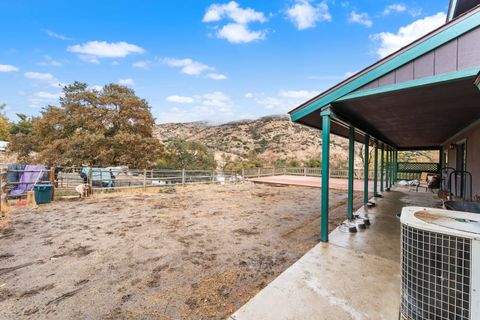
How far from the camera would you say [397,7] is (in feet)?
32.5

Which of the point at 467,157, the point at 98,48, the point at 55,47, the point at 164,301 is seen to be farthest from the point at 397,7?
the point at 55,47

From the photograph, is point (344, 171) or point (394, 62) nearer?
point (394, 62)

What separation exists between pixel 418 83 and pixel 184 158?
49.3 ft

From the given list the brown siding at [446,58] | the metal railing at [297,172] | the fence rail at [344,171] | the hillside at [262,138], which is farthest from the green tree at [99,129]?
the hillside at [262,138]

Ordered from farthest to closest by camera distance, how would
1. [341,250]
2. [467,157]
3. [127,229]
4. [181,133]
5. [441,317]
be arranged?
[181,133], [467,157], [127,229], [341,250], [441,317]

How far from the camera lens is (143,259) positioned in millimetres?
3162

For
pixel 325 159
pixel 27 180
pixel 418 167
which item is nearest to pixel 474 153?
pixel 325 159

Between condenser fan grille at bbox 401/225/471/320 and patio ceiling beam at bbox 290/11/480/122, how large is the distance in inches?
76.4

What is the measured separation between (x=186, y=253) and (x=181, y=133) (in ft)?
132

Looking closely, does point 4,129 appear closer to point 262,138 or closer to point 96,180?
point 96,180

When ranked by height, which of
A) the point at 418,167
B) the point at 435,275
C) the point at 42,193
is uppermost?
the point at 418,167

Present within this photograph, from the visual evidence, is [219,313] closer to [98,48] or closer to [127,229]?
[127,229]

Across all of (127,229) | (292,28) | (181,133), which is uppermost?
(292,28)

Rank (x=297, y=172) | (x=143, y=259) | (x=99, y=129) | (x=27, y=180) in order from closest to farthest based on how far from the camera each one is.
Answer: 1. (x=143, y=259)
2. (x=27, y=180)
3. (x=99, y=129)
4. (x=297, y=172)
